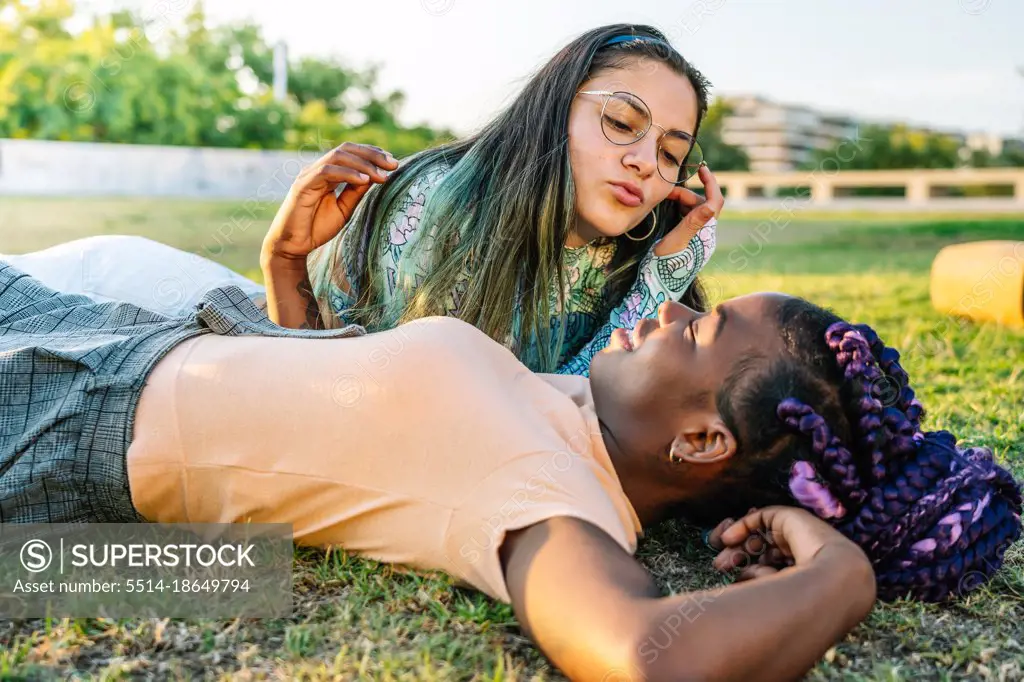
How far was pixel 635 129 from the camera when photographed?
10.8 ft

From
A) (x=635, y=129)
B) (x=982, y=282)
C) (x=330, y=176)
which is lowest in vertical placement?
(x=982, y=282)

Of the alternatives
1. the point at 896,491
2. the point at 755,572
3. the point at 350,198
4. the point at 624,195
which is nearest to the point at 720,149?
the point at 624,195

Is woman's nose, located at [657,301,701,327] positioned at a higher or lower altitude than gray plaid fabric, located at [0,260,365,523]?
→ higher

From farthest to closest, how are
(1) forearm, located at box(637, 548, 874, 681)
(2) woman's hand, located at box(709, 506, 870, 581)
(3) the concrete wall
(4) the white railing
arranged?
→ (4) the white railing
(3) the concrete wall
(2) woman's hand, located at box(709, 506, 870, 581)
(1) forearm, located at box(637, 548, 874, 681)

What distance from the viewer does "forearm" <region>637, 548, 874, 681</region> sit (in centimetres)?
163

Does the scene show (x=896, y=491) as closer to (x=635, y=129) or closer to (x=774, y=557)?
(x=774, y=557)

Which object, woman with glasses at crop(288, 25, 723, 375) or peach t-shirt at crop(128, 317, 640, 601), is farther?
woman with glasses at crop(288, 25, 723, 375)

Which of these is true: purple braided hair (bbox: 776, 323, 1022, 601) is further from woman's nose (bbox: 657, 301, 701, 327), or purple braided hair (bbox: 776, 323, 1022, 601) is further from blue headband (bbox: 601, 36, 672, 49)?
blue headband (bbox: 601, 36, 672, 49)

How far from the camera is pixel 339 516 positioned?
215 cm

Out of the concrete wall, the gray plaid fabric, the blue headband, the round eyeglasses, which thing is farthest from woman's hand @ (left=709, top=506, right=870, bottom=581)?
the concrete wall

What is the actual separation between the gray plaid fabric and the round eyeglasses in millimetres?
1312

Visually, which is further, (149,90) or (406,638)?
(149,90)

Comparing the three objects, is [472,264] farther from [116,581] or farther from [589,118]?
[116,581]

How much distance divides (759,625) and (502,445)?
0.59m
